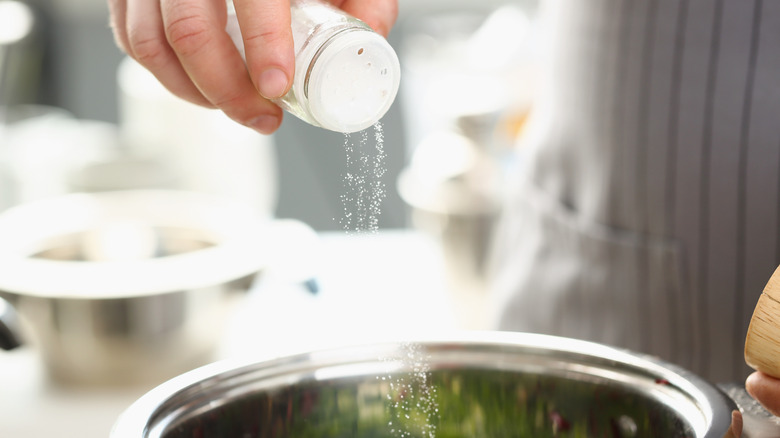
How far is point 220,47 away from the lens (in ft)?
1.88

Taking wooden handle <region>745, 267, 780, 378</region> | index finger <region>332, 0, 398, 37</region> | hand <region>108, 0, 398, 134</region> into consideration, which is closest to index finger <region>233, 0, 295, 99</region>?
hand <region>108, 0, 398, 134</region>

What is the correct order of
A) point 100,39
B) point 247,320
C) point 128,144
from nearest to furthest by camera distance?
A: point 247,320 → point 128,144 → point 100,39

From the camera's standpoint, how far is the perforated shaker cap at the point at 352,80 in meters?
0.51

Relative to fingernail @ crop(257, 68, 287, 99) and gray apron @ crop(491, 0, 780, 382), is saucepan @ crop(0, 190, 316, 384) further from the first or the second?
fingernail @ crop(257, 68, 287, 99)

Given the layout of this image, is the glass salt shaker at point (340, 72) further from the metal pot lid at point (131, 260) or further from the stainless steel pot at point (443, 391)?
the metal pot lid at point (131, 260)

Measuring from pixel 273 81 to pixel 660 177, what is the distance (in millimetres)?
471

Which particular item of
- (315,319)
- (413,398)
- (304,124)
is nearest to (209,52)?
(413,398)

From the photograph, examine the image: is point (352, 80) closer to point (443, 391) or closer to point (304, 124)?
point (443, 391)

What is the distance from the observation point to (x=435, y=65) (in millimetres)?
1771

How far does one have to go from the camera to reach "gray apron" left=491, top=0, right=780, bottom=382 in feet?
2.64

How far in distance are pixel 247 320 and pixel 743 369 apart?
604mm

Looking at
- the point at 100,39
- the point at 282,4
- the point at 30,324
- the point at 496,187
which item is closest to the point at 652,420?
the point at 282,4

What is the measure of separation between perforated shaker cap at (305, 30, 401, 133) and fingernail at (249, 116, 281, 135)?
104 millimetres

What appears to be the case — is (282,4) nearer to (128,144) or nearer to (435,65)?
(128,144)
